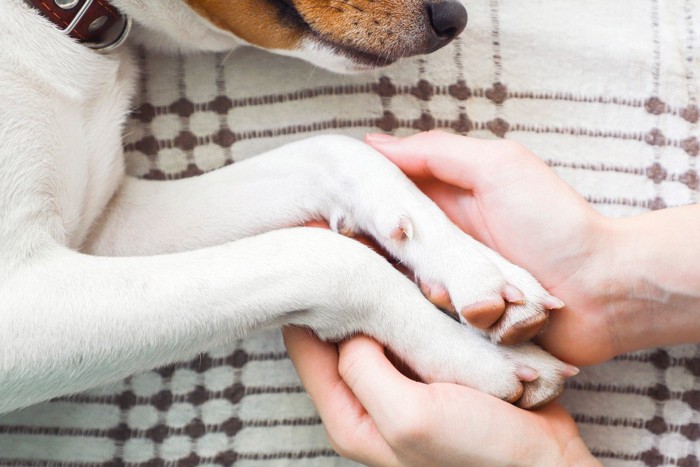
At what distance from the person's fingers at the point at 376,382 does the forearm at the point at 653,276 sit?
0.42 meters

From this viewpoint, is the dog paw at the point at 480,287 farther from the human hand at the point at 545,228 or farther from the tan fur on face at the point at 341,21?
the tan fur on face at the point at 341,21

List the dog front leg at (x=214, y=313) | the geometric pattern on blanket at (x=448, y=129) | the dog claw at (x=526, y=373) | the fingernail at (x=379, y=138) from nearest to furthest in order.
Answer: the dog front leg at (x=214, y=313)
the dog claw at (x=526, y=373)
the fingernail at (x=379, y=138)
the geometric pattern on blanket at (x=448, y=129)

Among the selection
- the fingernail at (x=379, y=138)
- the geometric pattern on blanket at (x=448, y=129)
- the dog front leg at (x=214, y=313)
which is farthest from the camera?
the geometric pattern on blanket at (x=448, y=129)

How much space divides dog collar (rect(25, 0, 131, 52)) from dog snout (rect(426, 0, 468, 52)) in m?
0.58

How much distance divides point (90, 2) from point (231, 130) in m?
0.41

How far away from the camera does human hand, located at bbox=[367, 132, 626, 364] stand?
1.23 m

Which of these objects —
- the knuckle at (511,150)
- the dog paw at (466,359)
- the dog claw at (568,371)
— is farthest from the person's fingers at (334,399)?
the knuckle at (511,150)

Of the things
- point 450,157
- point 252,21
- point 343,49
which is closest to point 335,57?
point 343,49

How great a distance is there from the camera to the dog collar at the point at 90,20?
1.20 m

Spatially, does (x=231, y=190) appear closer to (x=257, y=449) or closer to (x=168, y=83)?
(x=168, y=83)

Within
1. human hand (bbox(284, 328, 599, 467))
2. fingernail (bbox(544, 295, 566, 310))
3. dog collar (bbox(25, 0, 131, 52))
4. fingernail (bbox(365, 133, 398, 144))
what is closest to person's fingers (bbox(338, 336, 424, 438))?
human hand (bbox(284, 328, 599, 467))

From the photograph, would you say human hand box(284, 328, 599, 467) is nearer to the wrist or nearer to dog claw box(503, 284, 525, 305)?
the wrist

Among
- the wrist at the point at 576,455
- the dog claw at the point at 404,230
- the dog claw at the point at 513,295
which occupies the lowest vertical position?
the wrist at the point at 576,455

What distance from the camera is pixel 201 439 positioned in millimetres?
1488
